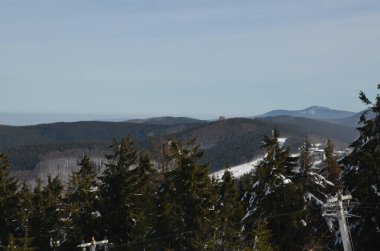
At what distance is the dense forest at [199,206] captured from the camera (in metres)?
30.5

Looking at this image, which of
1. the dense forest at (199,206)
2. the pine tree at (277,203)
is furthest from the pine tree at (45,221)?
the pine tree at (277,203)

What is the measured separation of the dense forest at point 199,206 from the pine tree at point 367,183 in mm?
56

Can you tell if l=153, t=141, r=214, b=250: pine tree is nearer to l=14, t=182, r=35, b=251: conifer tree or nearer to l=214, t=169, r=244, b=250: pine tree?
l=214, t=169, r=244, b=250: pine tree

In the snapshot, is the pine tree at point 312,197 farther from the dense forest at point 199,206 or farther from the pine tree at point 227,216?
the pine tree at point 227,216

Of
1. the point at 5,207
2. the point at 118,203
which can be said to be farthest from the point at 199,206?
the point at 5,207

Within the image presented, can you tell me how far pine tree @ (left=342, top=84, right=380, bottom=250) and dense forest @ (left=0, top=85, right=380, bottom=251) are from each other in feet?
0.18

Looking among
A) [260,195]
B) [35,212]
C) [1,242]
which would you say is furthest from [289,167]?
[1,242]

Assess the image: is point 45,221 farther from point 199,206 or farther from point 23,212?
point 199,206

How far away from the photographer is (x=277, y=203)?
32.4 meters

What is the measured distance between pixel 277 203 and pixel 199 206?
559 cm

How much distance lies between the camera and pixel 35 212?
42.0m

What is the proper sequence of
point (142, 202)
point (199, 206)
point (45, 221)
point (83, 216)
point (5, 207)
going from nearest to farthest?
point (199, 206)
point (83, 216)
point (45, 221)
point (142, 202)
point (5, 207)

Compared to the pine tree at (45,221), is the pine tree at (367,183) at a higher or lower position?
higher

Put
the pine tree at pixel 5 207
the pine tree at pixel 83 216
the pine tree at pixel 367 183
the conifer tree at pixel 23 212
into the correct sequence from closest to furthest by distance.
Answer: the pine tree at pixel 367 183
the pine tree at pixel 83 216
the conifer tree at pixel 23 212
the pine tree at pixel 5 207
